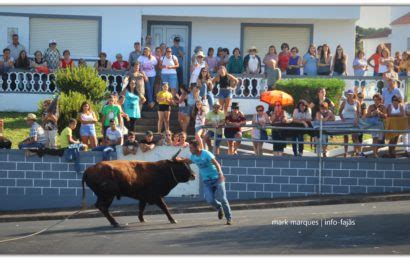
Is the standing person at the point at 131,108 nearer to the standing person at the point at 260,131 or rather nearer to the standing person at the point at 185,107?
the standing person at the point at 185,107

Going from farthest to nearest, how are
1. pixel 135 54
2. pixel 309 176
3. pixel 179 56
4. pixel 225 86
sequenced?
pixel 179 56
pixel 135 54
pixel 225 86
pixel 309 176

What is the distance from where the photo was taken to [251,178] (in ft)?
74.5

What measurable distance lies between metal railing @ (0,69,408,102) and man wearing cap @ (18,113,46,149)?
5.36m

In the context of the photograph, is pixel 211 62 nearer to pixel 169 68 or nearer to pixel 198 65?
pixel 198 65

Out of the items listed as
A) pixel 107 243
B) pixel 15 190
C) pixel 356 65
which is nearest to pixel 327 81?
pixel 356 65

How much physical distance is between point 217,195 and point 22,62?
37.0 ft

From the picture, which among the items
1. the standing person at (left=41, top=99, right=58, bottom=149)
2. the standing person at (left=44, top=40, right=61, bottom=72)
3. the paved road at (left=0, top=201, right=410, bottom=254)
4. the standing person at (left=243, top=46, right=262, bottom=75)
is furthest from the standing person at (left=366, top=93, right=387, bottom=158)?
the standing person at (left=44, top=40, right=61, bottom=72)

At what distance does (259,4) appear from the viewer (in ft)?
→ 100

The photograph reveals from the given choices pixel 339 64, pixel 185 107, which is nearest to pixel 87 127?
pixel 185 107

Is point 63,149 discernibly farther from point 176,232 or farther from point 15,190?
point 176,232

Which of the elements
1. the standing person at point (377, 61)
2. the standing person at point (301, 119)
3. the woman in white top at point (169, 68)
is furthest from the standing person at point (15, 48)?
the standing person at point (377, 61)

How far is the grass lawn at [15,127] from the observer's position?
25641 millimetres

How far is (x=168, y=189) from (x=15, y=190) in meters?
4.61

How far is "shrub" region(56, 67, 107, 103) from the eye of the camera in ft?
87.9
